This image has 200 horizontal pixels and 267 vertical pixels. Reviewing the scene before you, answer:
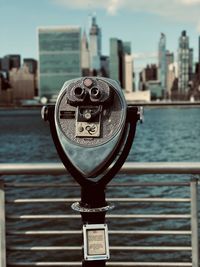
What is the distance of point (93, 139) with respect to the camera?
262 centimetres

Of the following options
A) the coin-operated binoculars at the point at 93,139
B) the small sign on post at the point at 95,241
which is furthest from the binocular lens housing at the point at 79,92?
the small sign on post at the point at 95,241

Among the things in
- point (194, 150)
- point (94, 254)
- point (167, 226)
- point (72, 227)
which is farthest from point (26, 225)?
point (194, 150)

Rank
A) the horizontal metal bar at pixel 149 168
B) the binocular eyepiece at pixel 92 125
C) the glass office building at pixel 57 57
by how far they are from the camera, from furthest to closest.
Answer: the glass office building at pixel 57 57 < the horizontal metal bar at pixel 149 168 < the binocular eyepiece at pixel 92 125

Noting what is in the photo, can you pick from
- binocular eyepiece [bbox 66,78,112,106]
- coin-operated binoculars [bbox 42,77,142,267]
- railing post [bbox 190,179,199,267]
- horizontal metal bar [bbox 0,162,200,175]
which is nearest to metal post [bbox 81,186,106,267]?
coin-operated binoculars [bbox 42,77,142,267]

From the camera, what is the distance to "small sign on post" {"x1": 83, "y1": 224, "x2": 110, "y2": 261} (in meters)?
2.64

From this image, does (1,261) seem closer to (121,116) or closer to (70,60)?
(121,116)

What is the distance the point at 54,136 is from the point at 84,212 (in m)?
0.37

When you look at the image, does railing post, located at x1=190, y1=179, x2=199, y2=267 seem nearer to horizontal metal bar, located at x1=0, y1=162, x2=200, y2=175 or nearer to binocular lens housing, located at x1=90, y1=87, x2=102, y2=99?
horizontal metal bar, located at x1=0, y1=162, x2=200, y2=175

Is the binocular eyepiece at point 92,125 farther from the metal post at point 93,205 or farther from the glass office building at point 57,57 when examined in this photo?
the glass office building at point 57,57

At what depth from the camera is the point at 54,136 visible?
2652 mm

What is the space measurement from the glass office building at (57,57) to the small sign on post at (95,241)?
130982 millimetres

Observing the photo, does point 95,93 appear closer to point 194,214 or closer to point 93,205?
point 93,205

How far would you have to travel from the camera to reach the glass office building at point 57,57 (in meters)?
135

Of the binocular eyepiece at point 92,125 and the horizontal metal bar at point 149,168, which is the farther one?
the horizontal metal bar at point 149,168
